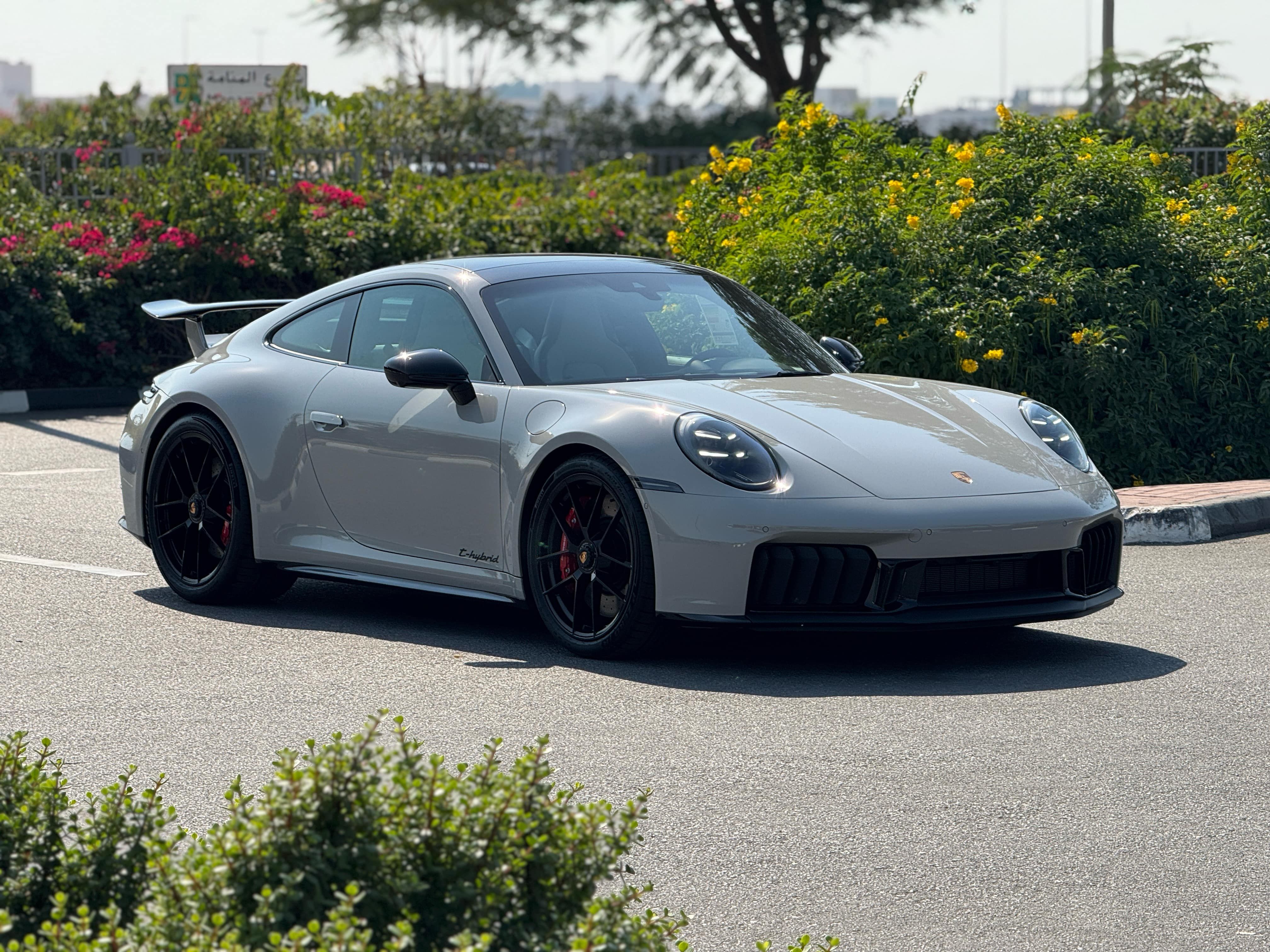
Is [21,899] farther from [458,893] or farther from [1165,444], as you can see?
[1165,444]

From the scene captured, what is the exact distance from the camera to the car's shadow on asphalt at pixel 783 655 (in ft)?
19.1

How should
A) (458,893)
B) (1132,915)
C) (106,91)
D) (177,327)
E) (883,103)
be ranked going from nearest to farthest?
(458,893) < (1132,915) < (177,327) < (106,91) < (883,103)

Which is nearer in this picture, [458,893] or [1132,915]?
[458,893]

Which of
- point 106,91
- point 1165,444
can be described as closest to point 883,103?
point 106,91

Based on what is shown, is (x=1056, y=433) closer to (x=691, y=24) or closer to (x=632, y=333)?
(x=632, y=333)

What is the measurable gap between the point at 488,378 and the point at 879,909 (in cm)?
329

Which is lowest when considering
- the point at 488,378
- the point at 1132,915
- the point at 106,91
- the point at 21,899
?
the point at 1132,915

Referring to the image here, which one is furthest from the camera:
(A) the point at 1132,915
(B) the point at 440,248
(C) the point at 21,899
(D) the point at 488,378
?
(B) the point at 440,248

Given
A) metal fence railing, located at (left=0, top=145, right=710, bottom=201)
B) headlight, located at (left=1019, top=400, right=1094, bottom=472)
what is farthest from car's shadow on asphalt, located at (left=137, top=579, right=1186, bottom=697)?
metal fence railing, located at (left=0, top=145, right=710, bottom=201)

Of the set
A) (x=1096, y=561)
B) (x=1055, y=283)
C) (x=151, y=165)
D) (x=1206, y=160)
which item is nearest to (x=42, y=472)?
(x=1055, y=283)

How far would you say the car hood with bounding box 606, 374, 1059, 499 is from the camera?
5906mm

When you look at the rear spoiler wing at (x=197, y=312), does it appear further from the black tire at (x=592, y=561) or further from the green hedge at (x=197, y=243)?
the green hedge at (x=197, y=243)

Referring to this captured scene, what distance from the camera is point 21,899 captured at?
8.55 ft

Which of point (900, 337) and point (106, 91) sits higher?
point (106, 91)
